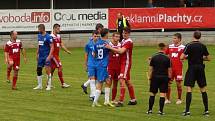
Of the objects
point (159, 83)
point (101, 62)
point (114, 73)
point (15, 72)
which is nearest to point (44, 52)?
point (15, 72)

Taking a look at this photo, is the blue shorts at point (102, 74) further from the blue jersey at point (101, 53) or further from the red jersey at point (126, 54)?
Result: the red jersey at point (126, 54)

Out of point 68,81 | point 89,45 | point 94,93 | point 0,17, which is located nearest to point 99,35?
point 89,45

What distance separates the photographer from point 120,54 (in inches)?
655

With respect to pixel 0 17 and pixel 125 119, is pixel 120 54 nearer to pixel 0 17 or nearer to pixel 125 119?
pixel 125 119

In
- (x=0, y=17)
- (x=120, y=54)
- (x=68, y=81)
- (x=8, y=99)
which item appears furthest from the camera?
(x=0, y=17)

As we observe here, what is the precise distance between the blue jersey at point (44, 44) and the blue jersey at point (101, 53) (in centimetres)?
430

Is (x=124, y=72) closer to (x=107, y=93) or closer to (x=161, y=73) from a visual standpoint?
(x=107, y=93)

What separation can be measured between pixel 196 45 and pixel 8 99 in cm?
577

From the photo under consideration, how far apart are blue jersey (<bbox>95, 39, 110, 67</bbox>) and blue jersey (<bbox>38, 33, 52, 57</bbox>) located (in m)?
4.30

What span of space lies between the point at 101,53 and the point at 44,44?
4.53 m

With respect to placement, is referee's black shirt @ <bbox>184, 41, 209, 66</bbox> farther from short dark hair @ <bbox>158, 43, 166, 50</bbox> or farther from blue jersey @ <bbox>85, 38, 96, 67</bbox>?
blue jersey @ <bbox>85, 38, 96, 67</bbox>

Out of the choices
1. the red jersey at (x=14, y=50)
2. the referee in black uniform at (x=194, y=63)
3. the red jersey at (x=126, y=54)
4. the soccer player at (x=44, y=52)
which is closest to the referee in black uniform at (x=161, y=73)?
the referee in black uniform at (x=194, y=63)

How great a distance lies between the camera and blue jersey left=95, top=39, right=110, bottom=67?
648 inches

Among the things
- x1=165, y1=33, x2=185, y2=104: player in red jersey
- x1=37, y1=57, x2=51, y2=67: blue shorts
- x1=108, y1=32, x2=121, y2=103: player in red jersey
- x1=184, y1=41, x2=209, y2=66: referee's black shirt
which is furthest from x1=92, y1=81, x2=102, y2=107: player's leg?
x1=37, y1=57, x2=51, y2=67: blue shorts
